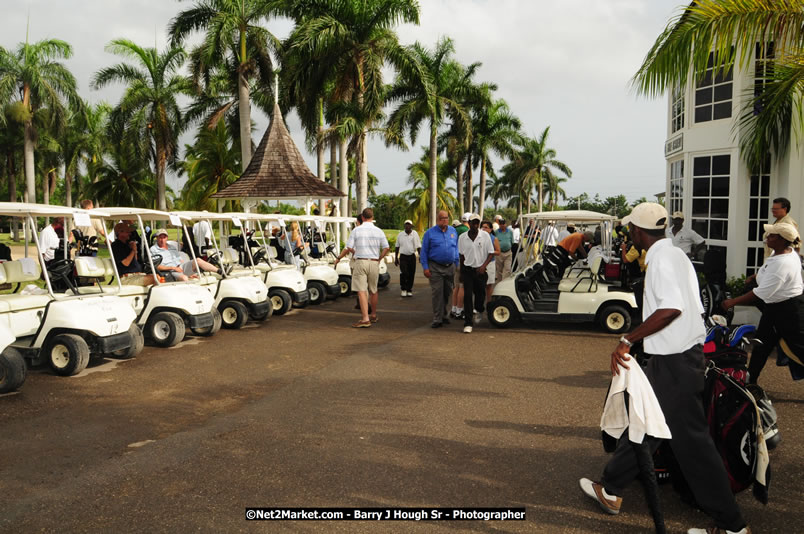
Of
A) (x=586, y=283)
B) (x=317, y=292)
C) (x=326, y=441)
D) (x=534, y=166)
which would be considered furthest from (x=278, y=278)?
(x=534, y=166)

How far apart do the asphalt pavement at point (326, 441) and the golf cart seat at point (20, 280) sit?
0.74 meters

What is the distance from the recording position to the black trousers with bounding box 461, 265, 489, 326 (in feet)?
30.3

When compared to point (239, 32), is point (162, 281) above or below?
below

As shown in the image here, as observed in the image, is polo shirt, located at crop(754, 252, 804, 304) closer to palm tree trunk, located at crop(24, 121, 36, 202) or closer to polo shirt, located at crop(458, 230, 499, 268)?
polo shirt, located at crop(458, 230, 499, 268)

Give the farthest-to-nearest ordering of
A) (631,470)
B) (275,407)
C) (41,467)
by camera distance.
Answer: (275,407), (41,467), (631,470)

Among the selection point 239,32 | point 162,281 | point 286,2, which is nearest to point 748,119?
point 162,281

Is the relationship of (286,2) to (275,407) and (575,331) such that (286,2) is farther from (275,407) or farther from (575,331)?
(275,407)

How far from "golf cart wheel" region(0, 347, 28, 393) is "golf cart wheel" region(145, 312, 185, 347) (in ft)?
7.70

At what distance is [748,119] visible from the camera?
33.1 feet

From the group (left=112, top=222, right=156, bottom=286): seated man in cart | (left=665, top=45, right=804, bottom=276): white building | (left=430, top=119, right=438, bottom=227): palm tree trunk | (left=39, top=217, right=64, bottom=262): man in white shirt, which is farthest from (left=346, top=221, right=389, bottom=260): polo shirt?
(left=430, top=119, right=438, bottom=227): palm tree trunk

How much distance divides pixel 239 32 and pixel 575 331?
801 inches

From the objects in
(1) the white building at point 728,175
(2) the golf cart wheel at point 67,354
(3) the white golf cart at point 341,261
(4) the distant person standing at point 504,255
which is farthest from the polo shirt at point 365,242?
(1) the white building at point 728,175

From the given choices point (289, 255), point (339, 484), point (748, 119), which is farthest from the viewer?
point (289, 255)

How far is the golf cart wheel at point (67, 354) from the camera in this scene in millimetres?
6555
